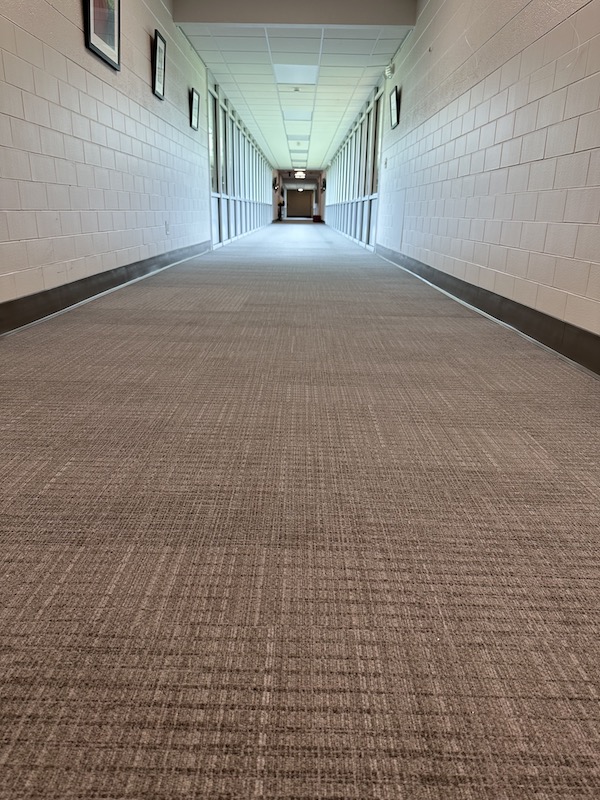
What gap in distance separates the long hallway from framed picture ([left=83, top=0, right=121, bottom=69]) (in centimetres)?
Answer: 337

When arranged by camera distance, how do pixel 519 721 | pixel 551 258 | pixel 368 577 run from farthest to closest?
pixel 551 258
pixel 368 577
pixel 519 721

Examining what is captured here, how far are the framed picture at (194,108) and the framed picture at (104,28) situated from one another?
3.45 meters

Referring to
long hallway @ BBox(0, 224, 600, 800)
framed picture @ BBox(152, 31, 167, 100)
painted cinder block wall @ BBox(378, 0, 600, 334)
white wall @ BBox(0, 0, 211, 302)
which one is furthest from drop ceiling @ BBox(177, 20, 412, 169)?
long hallway @ BBox(0, 224, 600, 800)

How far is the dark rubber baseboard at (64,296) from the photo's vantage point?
10.9 ft

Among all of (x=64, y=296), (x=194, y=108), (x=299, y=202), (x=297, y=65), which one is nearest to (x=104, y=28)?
(x=64, y=296)

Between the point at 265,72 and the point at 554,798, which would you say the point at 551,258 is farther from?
the point at 265,72

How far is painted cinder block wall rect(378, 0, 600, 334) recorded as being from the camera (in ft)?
9.61

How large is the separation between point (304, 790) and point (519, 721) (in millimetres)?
333

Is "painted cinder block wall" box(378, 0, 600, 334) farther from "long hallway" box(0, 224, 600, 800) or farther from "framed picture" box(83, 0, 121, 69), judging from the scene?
"framed picture" box(83, 0, 121, 69)

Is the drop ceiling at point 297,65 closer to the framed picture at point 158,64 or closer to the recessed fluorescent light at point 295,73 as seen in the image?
the recessed fluorescent light at point 295,73

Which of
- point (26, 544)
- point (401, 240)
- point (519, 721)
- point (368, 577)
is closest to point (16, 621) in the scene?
point (26, 544)

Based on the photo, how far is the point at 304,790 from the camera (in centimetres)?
72

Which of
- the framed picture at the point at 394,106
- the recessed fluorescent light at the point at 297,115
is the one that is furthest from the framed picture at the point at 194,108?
the recessed fluorescent light at the point at 297,115

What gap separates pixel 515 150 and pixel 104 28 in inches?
138
